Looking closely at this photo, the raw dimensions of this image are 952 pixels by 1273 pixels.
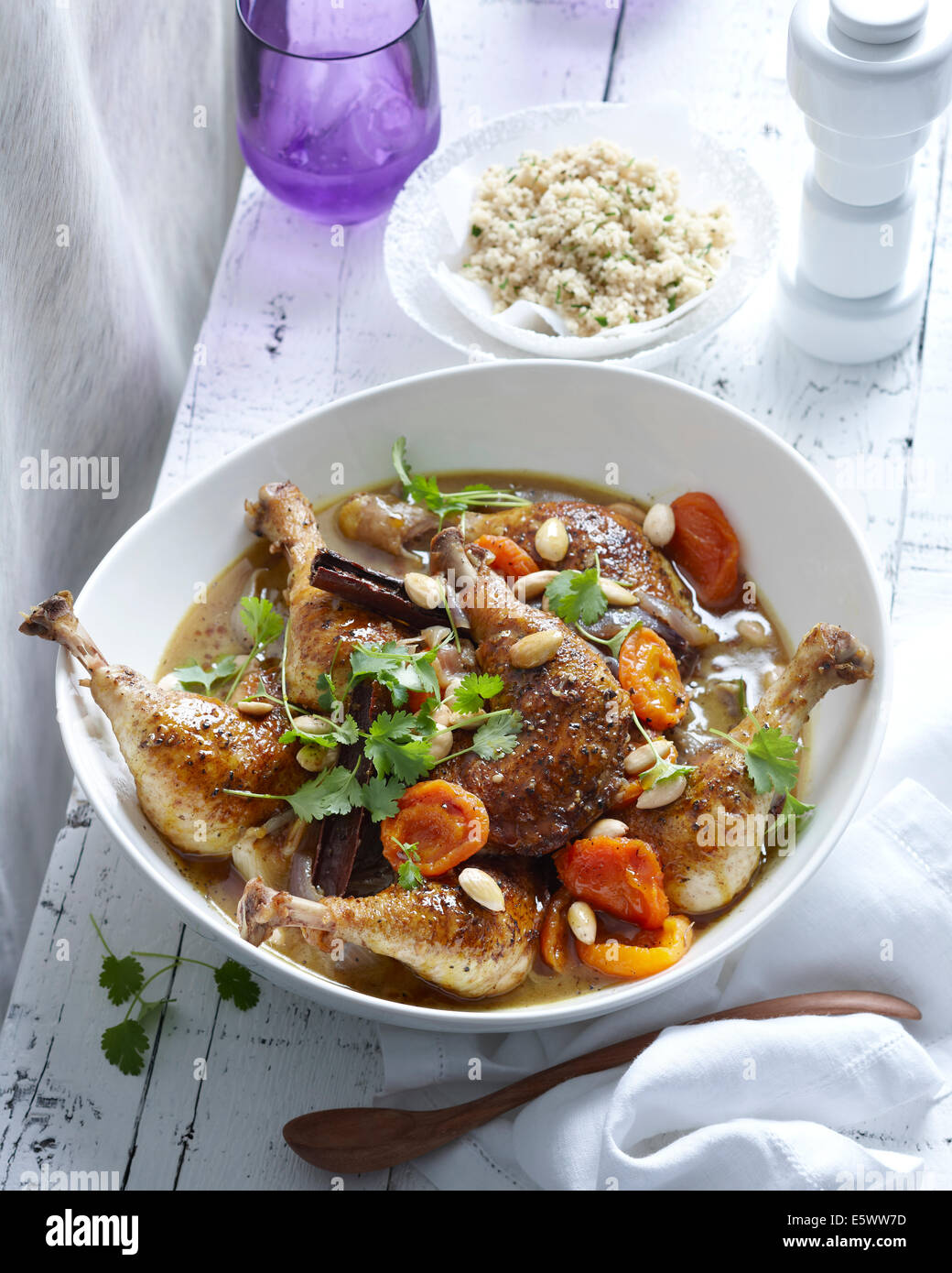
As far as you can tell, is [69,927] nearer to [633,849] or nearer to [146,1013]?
[146,1013]

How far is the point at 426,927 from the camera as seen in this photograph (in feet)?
7.44

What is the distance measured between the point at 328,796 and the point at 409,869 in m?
0.25

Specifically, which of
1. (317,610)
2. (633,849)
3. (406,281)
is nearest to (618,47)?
(406,281)

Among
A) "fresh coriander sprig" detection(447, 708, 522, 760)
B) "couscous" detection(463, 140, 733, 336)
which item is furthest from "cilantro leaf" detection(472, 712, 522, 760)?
"couscous" detection(463, 140, 733, 336)

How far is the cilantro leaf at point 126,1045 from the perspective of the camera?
2678mm

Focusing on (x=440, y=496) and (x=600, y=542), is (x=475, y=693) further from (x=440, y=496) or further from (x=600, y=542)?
(x=440, y=496)

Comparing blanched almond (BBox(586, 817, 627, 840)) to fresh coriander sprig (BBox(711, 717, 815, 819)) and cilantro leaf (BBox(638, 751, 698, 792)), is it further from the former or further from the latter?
fresh coriander sprig (BBox(711, 717, 815, 819))

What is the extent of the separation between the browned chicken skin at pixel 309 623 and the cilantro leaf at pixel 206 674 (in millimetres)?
167

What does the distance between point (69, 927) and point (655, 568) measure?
5.30 feet

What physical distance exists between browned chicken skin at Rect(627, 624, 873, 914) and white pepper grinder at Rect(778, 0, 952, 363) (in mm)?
1271

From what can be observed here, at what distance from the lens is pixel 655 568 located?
2.84 m

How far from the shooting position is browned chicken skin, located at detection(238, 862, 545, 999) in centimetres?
223

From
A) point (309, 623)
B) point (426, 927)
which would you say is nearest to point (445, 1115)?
point (426, 927)

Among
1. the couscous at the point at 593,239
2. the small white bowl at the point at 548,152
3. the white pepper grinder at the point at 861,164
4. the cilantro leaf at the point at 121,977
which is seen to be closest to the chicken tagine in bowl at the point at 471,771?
the cilantro leaf at the point at 121,977
